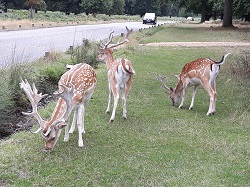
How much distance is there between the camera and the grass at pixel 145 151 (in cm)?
603

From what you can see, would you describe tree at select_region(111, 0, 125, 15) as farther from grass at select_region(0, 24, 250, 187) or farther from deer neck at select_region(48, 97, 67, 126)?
deer neck at select_region(48, 97, 67, 126)

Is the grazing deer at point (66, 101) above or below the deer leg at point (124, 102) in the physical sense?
above

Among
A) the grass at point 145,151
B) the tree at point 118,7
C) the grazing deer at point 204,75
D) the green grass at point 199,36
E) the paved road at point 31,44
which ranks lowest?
the tree at point 118,7

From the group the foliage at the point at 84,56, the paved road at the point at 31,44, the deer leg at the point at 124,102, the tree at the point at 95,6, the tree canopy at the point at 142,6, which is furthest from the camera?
the tree at the point at 95,6

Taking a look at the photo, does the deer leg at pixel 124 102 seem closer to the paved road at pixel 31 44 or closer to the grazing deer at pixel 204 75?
the grazing deer at pixel 204 75

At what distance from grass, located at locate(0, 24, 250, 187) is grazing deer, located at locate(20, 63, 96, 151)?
367mm

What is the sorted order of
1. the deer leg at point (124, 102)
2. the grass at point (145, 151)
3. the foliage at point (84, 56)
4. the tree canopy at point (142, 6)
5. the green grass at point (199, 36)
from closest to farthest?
the grass at point (145, 151), the deer leg at point (124, 102), the foliage at point (84, 56), the green grass at point (199, 36), the tree canopy at point (142, 6)

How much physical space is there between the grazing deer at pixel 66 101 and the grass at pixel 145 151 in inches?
14.4

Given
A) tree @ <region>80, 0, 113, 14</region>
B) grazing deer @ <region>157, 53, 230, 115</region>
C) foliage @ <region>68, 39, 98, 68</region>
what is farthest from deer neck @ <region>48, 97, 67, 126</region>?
tree @ <region>80, 0, 113, 14</region>

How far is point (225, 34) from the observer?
34.8 metres

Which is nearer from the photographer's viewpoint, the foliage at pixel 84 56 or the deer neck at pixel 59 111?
the deer neck at pixel 59 111

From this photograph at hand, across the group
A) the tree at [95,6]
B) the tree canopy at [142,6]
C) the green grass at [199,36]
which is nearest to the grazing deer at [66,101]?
the green grass at [199,36]

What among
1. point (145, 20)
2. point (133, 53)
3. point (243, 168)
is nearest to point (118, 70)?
point (243, 168)

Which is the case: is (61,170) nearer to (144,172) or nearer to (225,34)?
(144,172)
